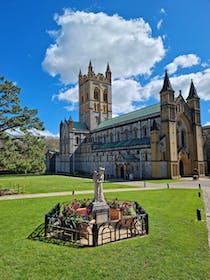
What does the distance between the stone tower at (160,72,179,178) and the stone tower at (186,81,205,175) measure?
6426 mm

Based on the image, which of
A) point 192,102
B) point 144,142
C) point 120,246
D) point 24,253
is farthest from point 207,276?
point 192,102

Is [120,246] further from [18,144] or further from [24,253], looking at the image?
[18,144]

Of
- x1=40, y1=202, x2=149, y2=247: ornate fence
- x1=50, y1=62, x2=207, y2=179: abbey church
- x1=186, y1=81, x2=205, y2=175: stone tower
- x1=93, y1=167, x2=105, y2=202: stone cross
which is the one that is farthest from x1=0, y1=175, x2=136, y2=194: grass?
x1=186, y1=81, x2=205, y2=175: stone tower

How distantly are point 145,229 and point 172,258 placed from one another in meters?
2.81

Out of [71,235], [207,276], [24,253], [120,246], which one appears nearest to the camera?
[207,276]

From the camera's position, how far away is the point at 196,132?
153ft

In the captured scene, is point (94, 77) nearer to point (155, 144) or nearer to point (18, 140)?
point (155, 144)

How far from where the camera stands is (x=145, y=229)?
10227mm

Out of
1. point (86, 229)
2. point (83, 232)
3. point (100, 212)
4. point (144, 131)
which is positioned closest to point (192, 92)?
point (144, 131)

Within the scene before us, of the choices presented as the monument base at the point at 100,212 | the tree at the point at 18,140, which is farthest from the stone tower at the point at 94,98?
the monument base at the point at 100,212

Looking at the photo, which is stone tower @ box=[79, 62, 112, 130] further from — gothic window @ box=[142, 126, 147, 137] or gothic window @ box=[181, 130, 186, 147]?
gothic window @ box=[181, 130, 186, 147]

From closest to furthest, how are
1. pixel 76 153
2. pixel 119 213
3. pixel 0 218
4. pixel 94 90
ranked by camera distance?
pixel 119 213 < pixel 0 218 < pixel 76 153 < pixel 94 90

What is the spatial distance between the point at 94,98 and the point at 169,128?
3960 cm

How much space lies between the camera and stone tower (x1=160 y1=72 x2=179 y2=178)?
41469mm
